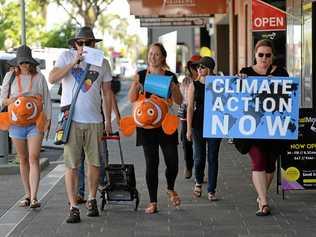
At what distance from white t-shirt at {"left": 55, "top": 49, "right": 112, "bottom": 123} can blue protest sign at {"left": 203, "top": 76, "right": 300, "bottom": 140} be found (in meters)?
1.15

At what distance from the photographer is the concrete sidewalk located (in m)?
6.86

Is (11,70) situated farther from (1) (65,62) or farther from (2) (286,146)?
(2) (286,146)

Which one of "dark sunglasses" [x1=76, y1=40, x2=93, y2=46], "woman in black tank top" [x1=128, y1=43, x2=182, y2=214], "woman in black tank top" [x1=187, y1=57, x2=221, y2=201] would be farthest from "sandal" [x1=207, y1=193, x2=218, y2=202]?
"dark sunglasses" [x1=76, y1=40, x2=93, y2=46]

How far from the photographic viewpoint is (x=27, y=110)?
7840 mm

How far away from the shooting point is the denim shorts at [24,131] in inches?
315

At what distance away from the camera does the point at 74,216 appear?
7.29 m

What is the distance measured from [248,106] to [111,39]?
91.0m

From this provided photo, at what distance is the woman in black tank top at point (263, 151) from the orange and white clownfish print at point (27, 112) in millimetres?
2178

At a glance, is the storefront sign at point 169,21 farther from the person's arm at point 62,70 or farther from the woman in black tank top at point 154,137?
the person's arm at point 62,70

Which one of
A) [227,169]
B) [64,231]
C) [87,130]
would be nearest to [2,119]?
[87,130]

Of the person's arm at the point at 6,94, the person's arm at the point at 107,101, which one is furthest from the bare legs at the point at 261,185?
the person's arm at the point at 6,94

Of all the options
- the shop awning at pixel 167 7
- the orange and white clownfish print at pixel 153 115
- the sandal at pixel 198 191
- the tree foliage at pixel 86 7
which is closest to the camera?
the orange and white clownfish print at pixel 153 115

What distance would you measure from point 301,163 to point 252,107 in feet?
3.42

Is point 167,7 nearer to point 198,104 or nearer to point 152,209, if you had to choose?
point 198,104
